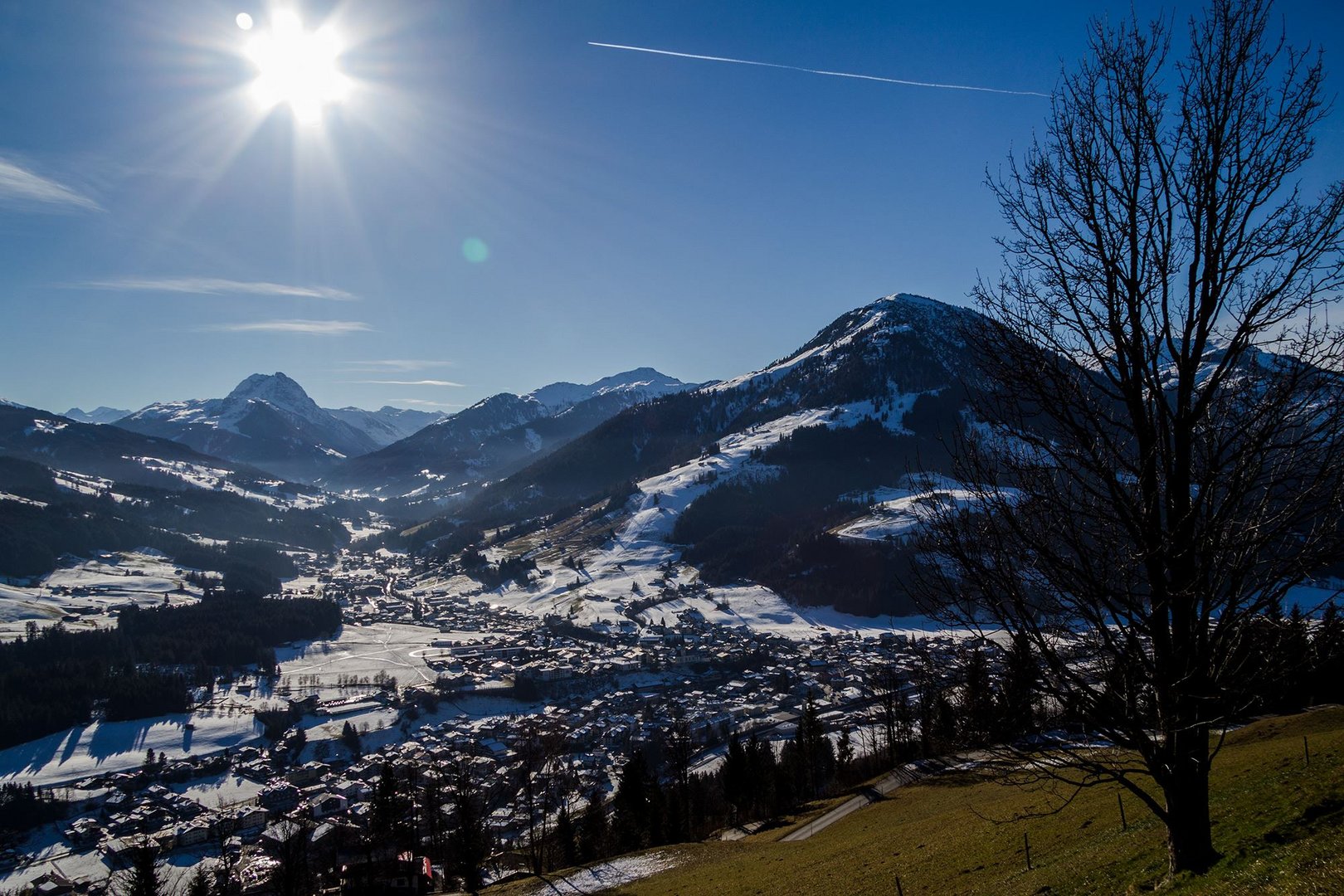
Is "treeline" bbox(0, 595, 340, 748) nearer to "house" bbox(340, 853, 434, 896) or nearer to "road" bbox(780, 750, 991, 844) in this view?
"house" bbox(340, 853, 434, 896)

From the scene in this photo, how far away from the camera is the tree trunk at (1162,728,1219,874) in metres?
7.85

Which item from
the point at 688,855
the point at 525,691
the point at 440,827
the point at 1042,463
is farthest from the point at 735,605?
the point at 1042,463

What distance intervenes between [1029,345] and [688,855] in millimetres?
40502

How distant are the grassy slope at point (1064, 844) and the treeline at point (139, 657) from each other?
416ft

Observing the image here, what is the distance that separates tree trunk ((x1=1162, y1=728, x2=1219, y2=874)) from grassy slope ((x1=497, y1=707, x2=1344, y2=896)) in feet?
1.12

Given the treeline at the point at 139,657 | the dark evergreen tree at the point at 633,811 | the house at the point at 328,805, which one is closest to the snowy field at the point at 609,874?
the dark evergreen tree at the point at 633,811

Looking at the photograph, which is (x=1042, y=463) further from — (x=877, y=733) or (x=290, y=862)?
(x=877, y=733)

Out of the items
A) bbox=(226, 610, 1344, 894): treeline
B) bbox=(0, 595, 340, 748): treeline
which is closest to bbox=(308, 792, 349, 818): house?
bbox=(226, 610, 1344, 894): treeline

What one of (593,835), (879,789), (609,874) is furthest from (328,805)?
(879,789)

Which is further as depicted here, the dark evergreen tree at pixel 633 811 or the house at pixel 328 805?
the house at pixel 328 805

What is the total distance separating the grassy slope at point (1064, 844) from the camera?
31.9ft

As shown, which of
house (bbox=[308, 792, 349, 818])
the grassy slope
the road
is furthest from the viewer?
house (bbox=[308, 792, 349, 818])

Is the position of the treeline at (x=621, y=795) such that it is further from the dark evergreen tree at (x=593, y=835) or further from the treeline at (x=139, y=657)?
the treeline at (x=139, y=657)

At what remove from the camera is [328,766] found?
85188 millimetres
